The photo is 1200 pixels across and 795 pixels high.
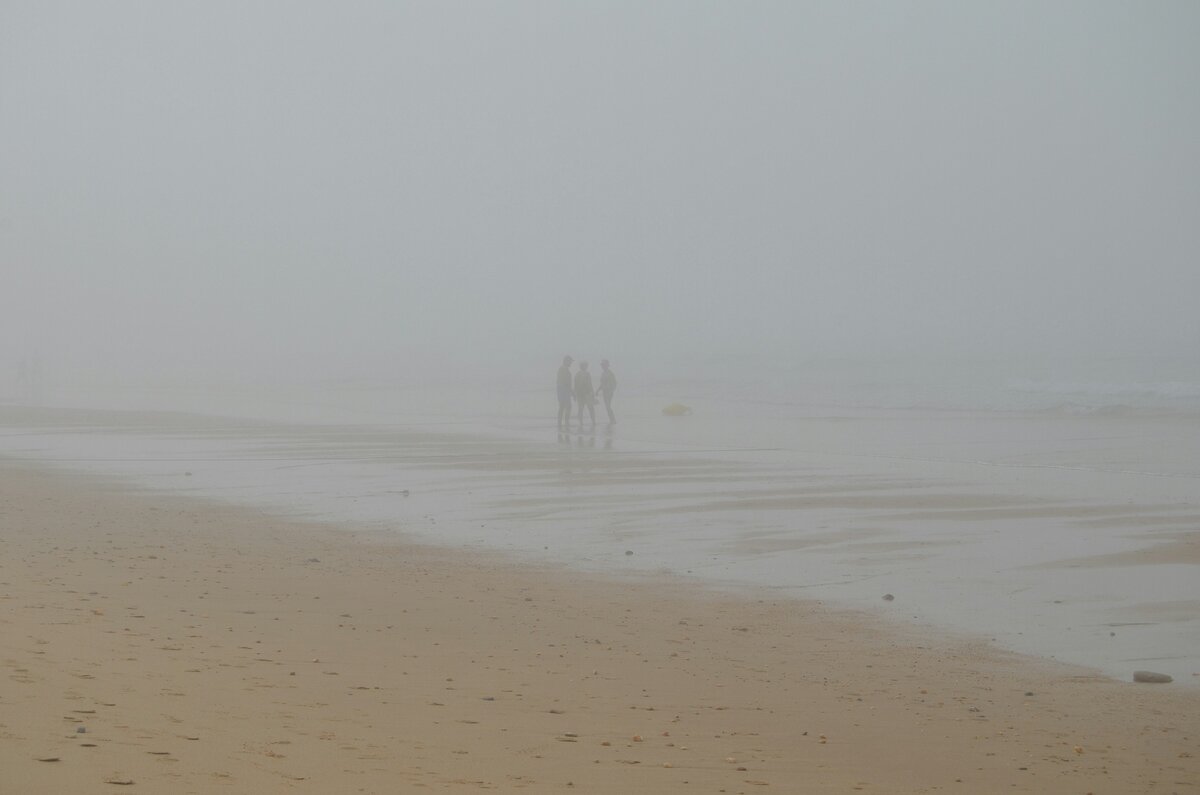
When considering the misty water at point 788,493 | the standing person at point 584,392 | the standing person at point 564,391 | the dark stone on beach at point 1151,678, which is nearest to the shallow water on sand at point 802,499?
the misty water at point 788,493

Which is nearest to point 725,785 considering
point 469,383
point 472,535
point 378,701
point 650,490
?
point 378,701

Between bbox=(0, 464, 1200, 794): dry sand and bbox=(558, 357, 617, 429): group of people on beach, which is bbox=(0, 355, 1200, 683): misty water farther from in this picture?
bbox=(0, 464, 1200, 794): dry sand

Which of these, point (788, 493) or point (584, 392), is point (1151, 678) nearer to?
point (788, 493)

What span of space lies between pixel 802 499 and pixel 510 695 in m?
9.14

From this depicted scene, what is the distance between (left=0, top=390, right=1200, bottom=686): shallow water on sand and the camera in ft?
29.4

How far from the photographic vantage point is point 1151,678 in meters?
6.69

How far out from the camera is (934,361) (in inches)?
3034

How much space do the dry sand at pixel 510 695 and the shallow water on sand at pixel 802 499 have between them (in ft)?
3.34

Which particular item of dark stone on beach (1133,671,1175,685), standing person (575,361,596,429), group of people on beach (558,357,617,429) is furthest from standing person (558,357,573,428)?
dark stone on beach (1133,671,1175,685)

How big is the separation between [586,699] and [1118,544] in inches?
282

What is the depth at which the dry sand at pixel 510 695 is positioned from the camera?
4.61m

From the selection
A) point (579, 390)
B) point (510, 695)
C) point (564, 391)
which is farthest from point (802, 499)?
point (579, 390)

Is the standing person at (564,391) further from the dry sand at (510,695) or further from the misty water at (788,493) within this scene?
the dry sand at (510,695)

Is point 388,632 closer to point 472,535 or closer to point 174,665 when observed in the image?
point 174,665
